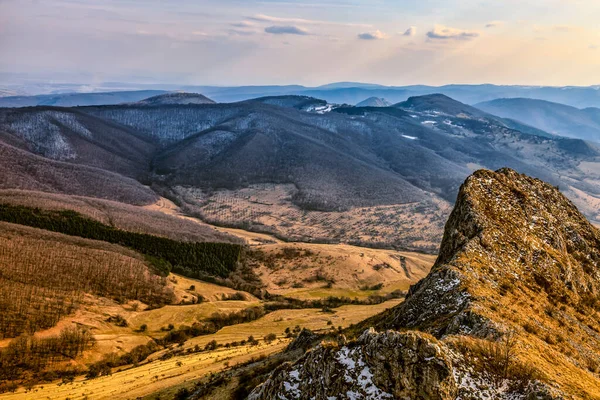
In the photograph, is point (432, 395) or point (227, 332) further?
point (227, 332)

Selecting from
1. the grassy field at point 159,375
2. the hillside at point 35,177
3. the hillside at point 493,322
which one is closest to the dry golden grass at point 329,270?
the grassy field at point 159,375

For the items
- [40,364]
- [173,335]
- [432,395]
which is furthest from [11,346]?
[432,395]

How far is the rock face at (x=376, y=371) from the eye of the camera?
16.6m

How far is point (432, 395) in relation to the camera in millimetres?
16297

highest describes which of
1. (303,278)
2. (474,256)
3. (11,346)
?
(474,256)

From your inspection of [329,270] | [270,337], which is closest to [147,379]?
[270,337]

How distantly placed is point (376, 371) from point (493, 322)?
723cm

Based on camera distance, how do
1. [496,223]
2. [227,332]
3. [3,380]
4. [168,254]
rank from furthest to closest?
[168,254]
[227,332]
[3,380]
[496,223]

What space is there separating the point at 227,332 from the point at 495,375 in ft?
204

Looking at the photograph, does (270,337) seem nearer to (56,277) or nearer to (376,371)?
(56,277)

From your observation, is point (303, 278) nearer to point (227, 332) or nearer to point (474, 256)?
point (227, 332)

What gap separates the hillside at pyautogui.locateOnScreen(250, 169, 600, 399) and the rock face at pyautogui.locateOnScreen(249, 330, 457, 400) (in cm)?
4

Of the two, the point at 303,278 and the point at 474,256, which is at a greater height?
the point at 474,256

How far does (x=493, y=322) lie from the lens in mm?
20609
